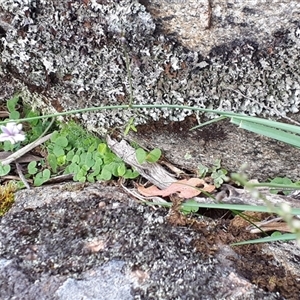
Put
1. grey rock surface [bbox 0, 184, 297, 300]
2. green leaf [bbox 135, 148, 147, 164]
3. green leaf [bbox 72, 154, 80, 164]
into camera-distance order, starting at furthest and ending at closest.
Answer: green leaf [bbox 72, 154, 80, 164] → green leaf [bbox 135, 148, 147, 164] → grey rock surface [bbox 0, 184, 297, 300]

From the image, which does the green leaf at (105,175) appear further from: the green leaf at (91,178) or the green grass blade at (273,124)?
the green grass blade at (273,124)

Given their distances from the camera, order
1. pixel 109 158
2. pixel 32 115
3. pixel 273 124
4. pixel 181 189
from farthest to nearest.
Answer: pixel 32 115
pixel 109 158
pixel 181 189
pixel 273 124

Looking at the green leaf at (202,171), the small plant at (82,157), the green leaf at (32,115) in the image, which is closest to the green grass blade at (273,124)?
the green leaf at (202,171)

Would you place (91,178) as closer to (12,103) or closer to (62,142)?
(62,142)

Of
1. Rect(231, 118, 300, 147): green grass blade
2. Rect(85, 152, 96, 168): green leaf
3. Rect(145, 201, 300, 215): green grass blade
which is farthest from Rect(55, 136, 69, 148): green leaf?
Rect(231, 118, 300, 147): green grass blade

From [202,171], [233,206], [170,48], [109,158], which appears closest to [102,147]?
[109,158]

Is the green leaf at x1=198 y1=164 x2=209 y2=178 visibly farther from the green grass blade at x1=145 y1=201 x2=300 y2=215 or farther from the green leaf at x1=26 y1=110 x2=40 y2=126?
the green leaf at x1=26 y1=110 x2=40 y2=126
